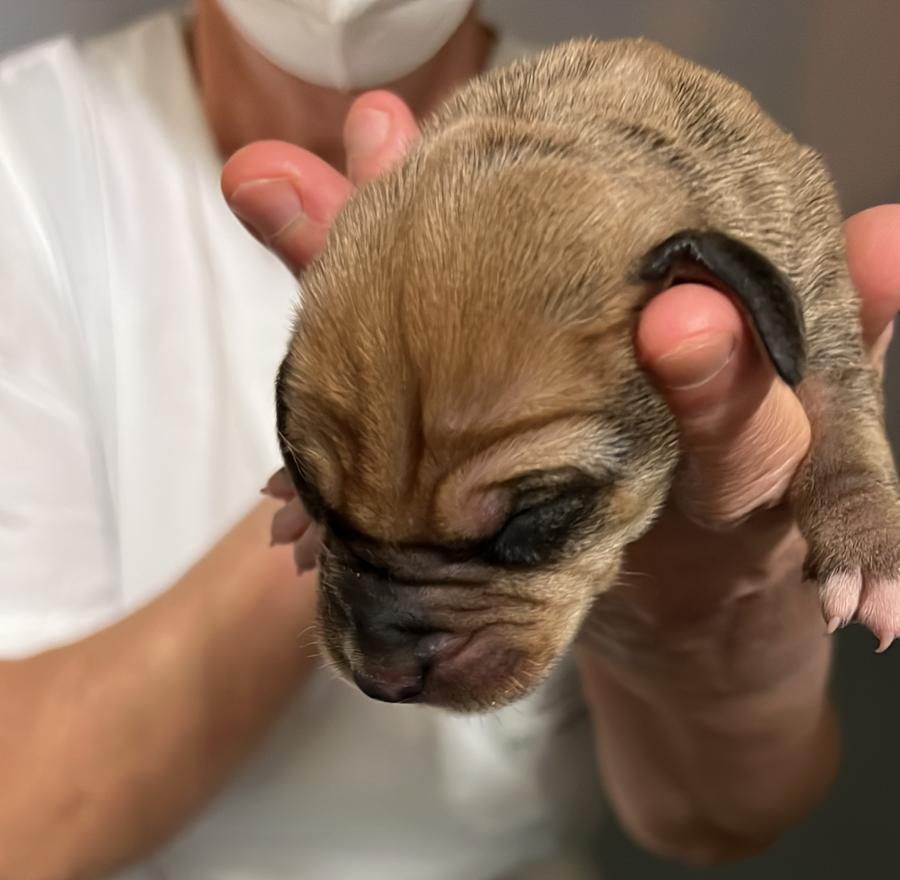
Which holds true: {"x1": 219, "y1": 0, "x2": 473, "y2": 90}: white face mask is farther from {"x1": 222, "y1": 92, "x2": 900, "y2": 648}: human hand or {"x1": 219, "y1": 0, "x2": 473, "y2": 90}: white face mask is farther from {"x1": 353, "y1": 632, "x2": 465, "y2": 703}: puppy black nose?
{"x1": 353, "y1": 632, "x2": 465, "y2": 703}: puppy black nose

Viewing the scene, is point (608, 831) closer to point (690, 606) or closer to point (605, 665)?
point (605, 665)

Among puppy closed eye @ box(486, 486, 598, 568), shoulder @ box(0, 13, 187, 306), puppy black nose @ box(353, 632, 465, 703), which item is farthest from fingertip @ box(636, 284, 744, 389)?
shoulder @ box(0, 13, 187, 306)

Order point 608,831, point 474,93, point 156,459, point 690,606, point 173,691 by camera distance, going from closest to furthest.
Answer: point 474,93 → point 690,606 → point 173,691 → point 156,459 → point 608,831

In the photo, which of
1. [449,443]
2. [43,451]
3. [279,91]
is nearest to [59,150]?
[279,91]

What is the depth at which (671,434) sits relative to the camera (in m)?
1.13

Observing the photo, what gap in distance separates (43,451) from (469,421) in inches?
49.9

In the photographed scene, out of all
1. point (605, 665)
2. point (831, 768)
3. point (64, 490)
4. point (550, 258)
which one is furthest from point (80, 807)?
point (831, 768)

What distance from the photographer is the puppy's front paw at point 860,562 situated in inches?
46.7

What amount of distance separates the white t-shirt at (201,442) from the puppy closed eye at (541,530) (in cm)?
115

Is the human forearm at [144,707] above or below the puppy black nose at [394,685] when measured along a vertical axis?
below

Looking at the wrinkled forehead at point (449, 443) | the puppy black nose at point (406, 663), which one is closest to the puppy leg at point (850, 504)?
the wrinkled forehead at point (449, 443)

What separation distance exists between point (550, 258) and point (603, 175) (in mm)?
146

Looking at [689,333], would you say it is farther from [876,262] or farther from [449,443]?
[876,262]

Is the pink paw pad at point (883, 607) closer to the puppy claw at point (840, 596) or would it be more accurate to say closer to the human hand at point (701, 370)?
the puppy claw at point (840, 596)
